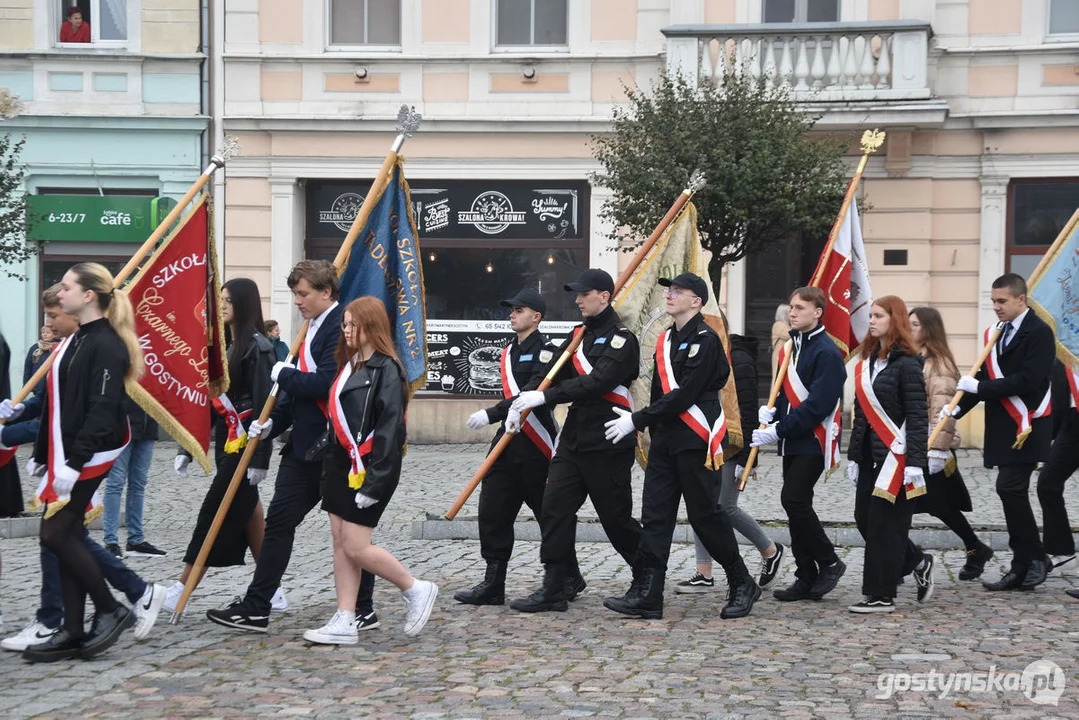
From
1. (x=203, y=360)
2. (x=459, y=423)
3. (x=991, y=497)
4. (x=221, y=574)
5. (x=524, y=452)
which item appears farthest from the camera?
(x=459, y=423)

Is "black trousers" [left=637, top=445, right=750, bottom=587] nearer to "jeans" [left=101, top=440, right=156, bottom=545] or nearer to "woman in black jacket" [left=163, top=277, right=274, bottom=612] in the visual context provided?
"woman in black jacket" [left=163, top=277, right=274, bottom=612]

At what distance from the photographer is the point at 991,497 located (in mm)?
13453

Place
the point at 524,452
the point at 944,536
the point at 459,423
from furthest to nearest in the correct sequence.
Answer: the point at 459,423 < the point at 944,536 < the point at 524,452

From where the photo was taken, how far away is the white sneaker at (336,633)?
7020mm

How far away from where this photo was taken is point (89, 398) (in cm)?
661

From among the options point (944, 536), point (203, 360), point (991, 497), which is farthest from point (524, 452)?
point (991, 497)

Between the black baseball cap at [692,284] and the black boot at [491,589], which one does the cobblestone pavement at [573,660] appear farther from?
the black baseball cap at [692,284]

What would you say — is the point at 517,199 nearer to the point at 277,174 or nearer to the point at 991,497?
the point at 277,174

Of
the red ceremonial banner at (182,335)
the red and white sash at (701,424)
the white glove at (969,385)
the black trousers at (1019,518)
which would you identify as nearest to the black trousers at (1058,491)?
the black trousers at (1019,518)

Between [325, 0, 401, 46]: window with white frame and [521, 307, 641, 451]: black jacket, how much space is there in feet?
41.0

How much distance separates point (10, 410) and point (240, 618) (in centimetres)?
152

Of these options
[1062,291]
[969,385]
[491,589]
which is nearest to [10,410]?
[491,589]

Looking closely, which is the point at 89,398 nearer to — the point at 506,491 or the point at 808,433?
the point at 506,491

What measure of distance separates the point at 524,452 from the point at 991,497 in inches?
262
